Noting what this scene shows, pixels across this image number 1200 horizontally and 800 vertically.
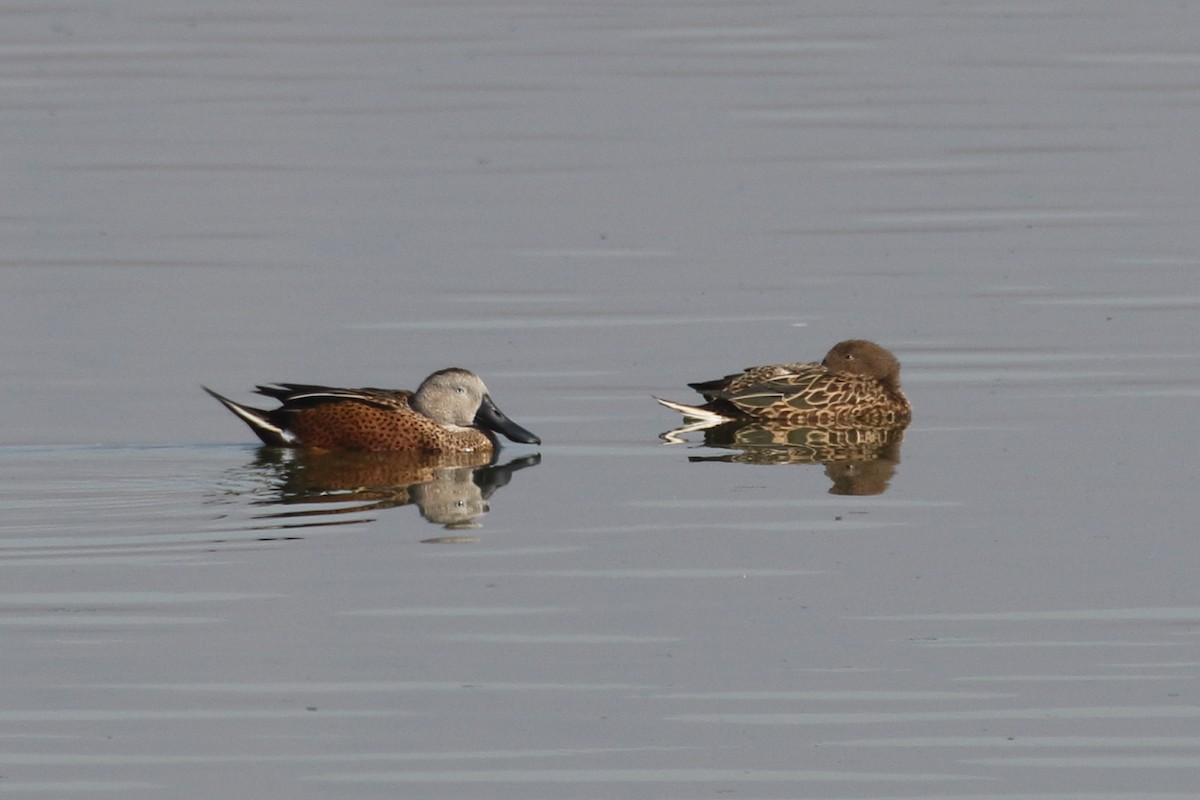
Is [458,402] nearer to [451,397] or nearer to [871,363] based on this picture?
[451,397]

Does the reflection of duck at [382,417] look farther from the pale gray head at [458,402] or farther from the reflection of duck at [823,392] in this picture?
the reflection of duck at [823,392]

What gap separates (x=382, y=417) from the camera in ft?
43.5

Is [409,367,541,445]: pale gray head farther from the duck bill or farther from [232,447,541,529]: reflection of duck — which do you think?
[232,447,541,529]: reflection of duck

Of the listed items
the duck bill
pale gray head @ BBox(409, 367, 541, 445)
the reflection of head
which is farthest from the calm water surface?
pale gray head @ BBox(409, 367, 541, 445)

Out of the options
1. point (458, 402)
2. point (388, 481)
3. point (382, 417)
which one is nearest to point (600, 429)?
point (458, 402)

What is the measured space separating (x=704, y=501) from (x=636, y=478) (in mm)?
648

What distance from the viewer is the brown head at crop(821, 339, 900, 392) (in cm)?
1398

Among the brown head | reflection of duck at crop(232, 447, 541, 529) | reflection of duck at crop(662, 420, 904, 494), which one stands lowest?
reflection of duck at crop(232, 447, 541, 529)

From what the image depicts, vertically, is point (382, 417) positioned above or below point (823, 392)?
below

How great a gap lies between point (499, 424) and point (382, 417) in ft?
2.09

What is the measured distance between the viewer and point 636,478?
1198 cm

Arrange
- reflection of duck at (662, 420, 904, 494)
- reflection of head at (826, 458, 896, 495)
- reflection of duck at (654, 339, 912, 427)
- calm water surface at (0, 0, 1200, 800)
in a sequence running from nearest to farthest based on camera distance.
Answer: calm water surface at (0, 0, 1200, 800), reflection of head at (826, 458, 896, 495), reflection of duck at (662, 420, 904, 494), reflection of duck at (654, 339, 912, 427)

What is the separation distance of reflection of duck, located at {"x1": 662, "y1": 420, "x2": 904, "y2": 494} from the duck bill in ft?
2.52

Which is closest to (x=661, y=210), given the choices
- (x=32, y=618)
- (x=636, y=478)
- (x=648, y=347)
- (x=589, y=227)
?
(x=589, y=227)
